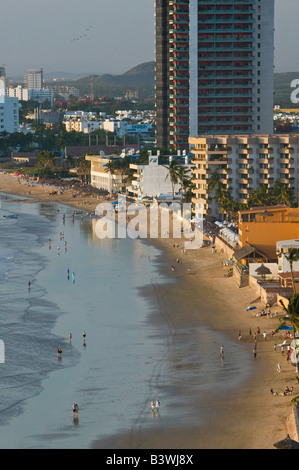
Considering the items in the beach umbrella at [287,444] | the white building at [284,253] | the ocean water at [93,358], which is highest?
the white building at [284,253]

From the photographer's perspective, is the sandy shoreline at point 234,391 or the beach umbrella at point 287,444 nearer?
the beach umbrella at point 287,444

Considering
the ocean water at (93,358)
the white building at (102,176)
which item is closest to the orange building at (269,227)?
the ocean water at (93,358)

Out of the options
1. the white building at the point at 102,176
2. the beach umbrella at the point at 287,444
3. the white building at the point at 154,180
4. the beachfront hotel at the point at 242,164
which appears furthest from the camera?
the white building at the point at 102,176

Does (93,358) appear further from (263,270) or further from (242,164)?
(242,164)

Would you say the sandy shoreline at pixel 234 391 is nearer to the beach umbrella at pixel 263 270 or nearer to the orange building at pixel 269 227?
the beach umbrella at pixel 263 270

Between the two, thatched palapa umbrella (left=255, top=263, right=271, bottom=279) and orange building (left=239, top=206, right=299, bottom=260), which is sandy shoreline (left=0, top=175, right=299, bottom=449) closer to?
thatched palapa umbrella (left=255, top=263, right=271, bottom=279)

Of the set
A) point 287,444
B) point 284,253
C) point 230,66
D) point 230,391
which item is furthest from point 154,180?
point 287,444
